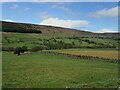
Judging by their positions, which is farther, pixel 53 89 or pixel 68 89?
pixel 53 89

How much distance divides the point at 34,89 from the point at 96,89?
16.0 feet

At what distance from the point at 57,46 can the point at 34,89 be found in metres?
93.1

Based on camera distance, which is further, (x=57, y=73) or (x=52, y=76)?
(x=57, y=73)

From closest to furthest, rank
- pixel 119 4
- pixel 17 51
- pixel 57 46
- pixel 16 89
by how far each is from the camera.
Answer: pixel 16 89, pixel 119 4, pixel 17 51, pixel 57 46

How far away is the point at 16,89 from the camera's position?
505 inches

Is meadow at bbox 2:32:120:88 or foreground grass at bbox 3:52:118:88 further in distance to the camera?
meadow at bbox 2:32:120:88

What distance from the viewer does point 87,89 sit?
12.9m

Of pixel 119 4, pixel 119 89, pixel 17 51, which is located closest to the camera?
pixel 119 89

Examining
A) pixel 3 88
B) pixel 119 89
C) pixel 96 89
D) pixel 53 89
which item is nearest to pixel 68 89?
pixel 53 89

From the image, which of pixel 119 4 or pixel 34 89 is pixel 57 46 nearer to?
pixel 119 4

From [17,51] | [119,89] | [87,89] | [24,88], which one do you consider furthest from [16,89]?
[17,51]

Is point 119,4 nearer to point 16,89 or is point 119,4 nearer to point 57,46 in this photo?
point 16,89

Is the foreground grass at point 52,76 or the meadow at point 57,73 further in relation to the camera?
the meadow at point 57,73

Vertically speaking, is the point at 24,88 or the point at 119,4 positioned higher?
the point at 119,4
